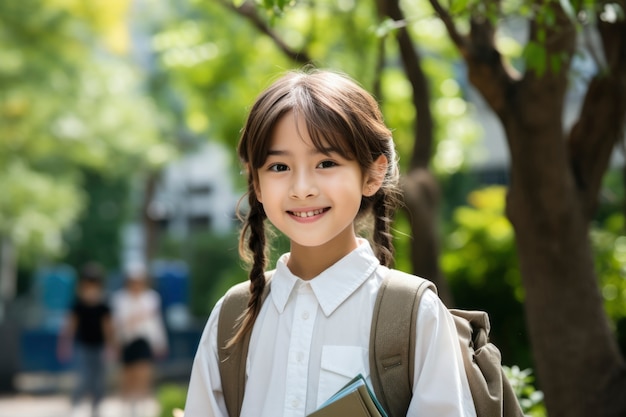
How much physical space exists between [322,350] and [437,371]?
0.27m

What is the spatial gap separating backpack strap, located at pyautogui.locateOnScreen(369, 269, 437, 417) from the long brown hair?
0.35 m

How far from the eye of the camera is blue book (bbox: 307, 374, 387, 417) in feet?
6.89

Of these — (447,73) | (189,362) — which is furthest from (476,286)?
(189,362)

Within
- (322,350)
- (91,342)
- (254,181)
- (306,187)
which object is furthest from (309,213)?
(91,342)

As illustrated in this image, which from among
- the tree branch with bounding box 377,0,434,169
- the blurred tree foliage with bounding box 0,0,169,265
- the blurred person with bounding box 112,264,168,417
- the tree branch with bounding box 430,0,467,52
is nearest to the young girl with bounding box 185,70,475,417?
the tree branch with bounding box 430,0,467,52

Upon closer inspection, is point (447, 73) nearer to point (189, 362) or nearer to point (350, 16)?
point (350, 16)

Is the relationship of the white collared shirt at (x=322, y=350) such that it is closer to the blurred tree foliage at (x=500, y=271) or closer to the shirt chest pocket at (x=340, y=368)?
the shirt chest pocket at (x=340, y=368)

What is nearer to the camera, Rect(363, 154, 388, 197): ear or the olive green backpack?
the olive green backpack

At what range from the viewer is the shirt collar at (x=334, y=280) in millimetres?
2395

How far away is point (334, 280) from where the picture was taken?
7.95 ft

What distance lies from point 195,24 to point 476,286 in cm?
722

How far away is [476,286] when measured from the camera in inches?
359

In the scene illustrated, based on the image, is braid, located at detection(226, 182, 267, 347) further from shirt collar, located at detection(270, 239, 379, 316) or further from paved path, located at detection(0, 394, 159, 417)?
paved path, located at detection(0, 394, 159, 417)

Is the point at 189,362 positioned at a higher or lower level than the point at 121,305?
lower
